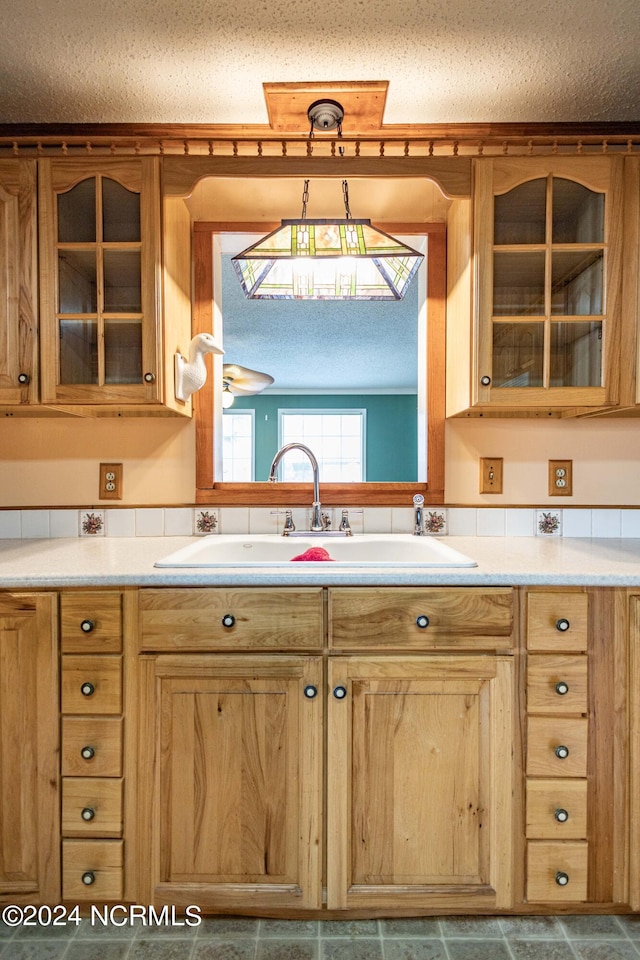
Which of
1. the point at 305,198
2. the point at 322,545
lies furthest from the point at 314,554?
the point at 305,198

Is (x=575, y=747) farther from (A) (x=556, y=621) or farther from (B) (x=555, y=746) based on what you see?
(A) (x=556, y=621)

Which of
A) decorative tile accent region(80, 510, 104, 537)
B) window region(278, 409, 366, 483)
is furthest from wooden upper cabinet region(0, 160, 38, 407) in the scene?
window region(278, 409, 366, 483)

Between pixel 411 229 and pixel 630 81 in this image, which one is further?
pixel 411 229

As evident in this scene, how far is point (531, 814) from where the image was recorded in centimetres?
124

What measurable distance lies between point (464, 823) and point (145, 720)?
803 mm

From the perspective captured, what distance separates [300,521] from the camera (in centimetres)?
182

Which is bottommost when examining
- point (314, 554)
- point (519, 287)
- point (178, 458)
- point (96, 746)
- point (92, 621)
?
point (96, 746)

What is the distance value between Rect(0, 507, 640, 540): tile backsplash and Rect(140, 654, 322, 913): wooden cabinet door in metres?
0.63

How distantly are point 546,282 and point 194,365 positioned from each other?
110 cm

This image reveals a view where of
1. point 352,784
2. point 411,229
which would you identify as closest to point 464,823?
point 352,784

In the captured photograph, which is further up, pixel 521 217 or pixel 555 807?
pixel 521 217

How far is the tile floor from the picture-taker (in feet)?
3.91

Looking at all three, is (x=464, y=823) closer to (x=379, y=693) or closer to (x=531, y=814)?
(x=531, y=814)

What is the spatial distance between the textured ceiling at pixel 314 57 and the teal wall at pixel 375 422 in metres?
3.43
